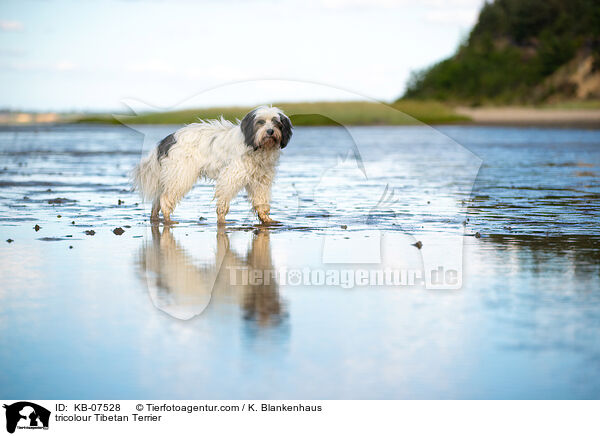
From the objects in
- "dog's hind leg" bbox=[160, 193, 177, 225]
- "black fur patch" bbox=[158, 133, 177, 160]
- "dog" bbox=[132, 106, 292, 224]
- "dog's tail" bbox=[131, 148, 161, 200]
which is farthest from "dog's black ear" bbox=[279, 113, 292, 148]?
"dog's tail" bbox=[131, 148, 161, 200]

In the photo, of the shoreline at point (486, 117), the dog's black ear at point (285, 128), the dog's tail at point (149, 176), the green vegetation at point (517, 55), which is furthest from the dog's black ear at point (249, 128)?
the green vegetation at point (517, 55)

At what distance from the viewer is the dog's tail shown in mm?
10734

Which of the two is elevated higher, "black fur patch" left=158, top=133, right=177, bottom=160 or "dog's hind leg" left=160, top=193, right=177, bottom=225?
"black fur patch" left=158, top=133, right=177, bottom=160

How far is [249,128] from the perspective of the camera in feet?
31.2

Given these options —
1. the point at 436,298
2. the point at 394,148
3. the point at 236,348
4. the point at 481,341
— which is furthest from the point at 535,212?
the point at 394,148

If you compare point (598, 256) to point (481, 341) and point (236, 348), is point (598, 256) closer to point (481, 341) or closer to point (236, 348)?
point (481, 341)

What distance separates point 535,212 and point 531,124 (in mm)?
39663

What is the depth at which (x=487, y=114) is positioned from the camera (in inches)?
2285

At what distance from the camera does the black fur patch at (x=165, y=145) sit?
34.2 ft

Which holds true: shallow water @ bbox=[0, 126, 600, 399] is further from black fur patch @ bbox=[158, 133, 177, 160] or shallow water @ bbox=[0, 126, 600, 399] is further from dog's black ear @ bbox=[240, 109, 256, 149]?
dog's black ear @ bbox=[240, 109, 256, 149]

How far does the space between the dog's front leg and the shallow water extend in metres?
Result: 0.28
